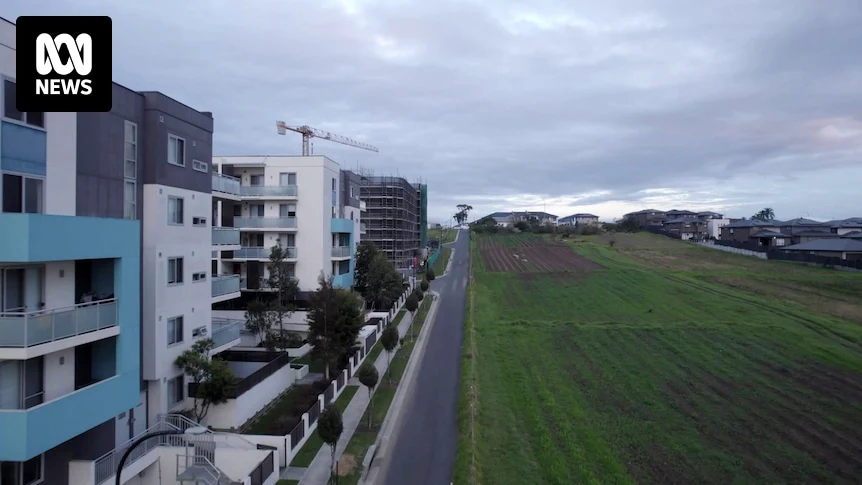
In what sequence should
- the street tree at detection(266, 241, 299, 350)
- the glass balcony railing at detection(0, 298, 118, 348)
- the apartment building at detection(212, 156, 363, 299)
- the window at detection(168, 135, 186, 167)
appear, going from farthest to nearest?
1. the apartment building at detection(212, 156, 363, 299)
2. the street tree at detection(266, 241, 299, 350)
3. the window at detection(168, 135, 186, 167)
4. the glass balcony railing at detection(0, 298, 118, 348)

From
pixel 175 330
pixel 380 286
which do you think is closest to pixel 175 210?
pixel 175 330

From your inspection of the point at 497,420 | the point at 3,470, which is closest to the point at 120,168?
the point at 3,470

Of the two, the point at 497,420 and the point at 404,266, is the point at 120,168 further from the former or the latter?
the point at 404,266

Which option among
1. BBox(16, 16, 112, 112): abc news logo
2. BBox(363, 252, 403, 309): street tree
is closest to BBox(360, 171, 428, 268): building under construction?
BBox(363, 252, 403, 309): street tree

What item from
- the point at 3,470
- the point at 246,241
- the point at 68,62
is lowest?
the point at 3,470

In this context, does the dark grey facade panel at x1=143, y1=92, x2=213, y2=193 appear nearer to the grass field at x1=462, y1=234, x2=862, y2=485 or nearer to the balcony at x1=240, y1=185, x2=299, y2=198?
the grass field at x1=462, y1=234, x2=862, y2=485

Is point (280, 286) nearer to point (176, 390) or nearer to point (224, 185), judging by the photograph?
point (224, 185)

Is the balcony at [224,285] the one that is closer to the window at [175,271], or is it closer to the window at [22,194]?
the window at [175,271]
